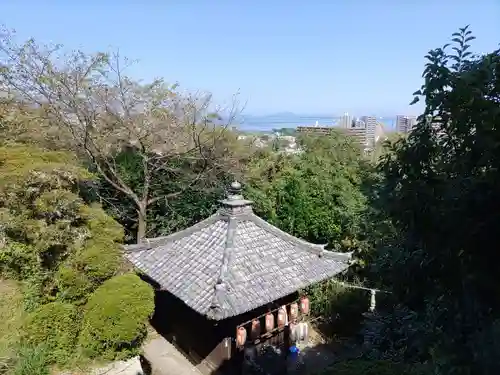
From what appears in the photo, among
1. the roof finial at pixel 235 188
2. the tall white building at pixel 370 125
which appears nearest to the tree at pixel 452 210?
the roof finial at pixel 235 188

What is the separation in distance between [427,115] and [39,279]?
886 centimetres

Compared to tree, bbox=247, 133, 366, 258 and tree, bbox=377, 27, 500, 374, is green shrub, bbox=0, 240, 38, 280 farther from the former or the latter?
tree, bbox=377, 27, 500, 374

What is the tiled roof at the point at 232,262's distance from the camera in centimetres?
749

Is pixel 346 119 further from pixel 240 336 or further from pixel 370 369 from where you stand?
pixel 370 369

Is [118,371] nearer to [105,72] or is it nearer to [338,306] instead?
[338,306]

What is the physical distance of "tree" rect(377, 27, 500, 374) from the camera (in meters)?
2.26

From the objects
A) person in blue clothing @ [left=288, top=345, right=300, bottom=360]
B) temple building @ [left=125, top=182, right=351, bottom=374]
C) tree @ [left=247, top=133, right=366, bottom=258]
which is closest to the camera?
temple building @ [left=125, top=182, right=351, bottom=374]

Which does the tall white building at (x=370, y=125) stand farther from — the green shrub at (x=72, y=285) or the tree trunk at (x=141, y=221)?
the green shrub at (x=72, y=285)

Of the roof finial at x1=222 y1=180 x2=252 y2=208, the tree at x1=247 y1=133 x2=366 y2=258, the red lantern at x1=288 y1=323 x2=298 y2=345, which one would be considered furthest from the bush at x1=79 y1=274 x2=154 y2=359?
the tree at x1=247 y1=133 x2=366 y2=258

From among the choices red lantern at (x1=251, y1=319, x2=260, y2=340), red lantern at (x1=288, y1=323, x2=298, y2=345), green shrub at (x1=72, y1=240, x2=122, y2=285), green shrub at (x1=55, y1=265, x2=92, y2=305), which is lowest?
red lantern at (x1=288, y1=323, x2=298, y2=345)

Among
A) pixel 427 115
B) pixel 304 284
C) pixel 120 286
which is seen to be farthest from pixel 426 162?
pixel 120 286

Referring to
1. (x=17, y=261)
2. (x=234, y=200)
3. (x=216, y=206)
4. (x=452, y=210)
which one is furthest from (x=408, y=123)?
(x=216, y=206)

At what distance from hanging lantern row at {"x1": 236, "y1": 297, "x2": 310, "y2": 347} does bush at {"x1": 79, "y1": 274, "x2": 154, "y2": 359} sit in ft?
6.57

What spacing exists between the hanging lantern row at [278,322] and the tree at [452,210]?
5502mm
